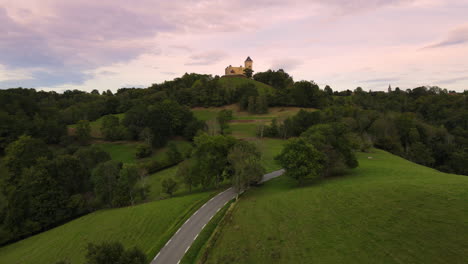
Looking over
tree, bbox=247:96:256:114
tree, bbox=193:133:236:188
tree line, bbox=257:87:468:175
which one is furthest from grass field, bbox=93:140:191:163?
tree, bbox=247:96:256:114

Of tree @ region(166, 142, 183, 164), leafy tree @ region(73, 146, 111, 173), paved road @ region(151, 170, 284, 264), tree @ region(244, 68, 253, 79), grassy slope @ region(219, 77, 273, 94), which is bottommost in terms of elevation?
paved road @ region(151, 170, 284, 264)

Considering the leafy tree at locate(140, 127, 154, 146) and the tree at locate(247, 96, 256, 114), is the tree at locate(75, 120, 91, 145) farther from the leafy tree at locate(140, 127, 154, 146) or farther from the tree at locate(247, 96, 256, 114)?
Answer: the tree at locate(247, 96, 256, 114)

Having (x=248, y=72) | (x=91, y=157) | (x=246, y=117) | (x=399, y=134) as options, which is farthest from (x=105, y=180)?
(x=248, y=72)

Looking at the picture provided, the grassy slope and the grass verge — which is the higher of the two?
the grassy slope

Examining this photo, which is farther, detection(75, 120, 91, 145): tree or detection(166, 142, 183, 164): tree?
detection(75, 120, 91, 145): tree

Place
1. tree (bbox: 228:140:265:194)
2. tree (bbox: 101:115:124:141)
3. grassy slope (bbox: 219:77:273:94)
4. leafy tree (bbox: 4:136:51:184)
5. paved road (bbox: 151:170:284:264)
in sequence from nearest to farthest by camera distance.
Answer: paved road (bbox: 151:170:284:264), tree (bbox: 228:140:265:194), leafy tree (bbox: 4:136:51:184), tree (bbox: 101:115:124:141), grassy slope (bbox: 219:77:273:94)

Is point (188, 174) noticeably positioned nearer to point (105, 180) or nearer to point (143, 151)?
point (105, 180)

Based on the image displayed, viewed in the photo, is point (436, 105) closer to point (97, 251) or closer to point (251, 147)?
point (251, 147)
